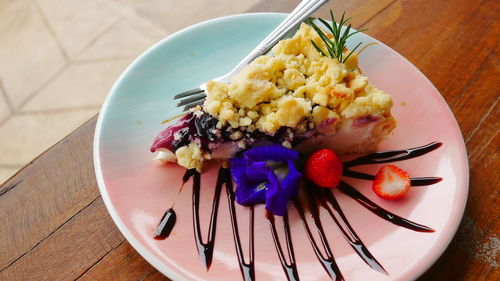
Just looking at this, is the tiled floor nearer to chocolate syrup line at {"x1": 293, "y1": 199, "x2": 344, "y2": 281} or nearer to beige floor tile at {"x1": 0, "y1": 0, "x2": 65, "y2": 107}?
beige floor tile at {"x1": 0, "y1": 0, "x2": 65, "y2": 107}

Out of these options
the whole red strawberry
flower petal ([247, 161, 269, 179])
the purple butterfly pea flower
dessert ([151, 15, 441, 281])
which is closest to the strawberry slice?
dessert ([151, 15, 441, 281])

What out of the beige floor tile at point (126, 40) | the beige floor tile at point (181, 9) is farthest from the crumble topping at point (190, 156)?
the beige floor tile at point (181, 9)

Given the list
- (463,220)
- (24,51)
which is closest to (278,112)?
(463,220)

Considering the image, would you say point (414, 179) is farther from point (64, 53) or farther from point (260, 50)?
point (64, 53)

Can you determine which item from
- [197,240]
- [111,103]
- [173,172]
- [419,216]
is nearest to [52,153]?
[111,103]

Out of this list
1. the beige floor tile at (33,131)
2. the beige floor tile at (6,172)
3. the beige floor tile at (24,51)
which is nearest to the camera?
the beige floor tile at (6,172)

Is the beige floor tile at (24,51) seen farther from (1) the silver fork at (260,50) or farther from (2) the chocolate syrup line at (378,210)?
(2) the chocolate syrup line at (378,210)

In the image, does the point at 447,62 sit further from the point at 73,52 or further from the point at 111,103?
the point at 73,52
